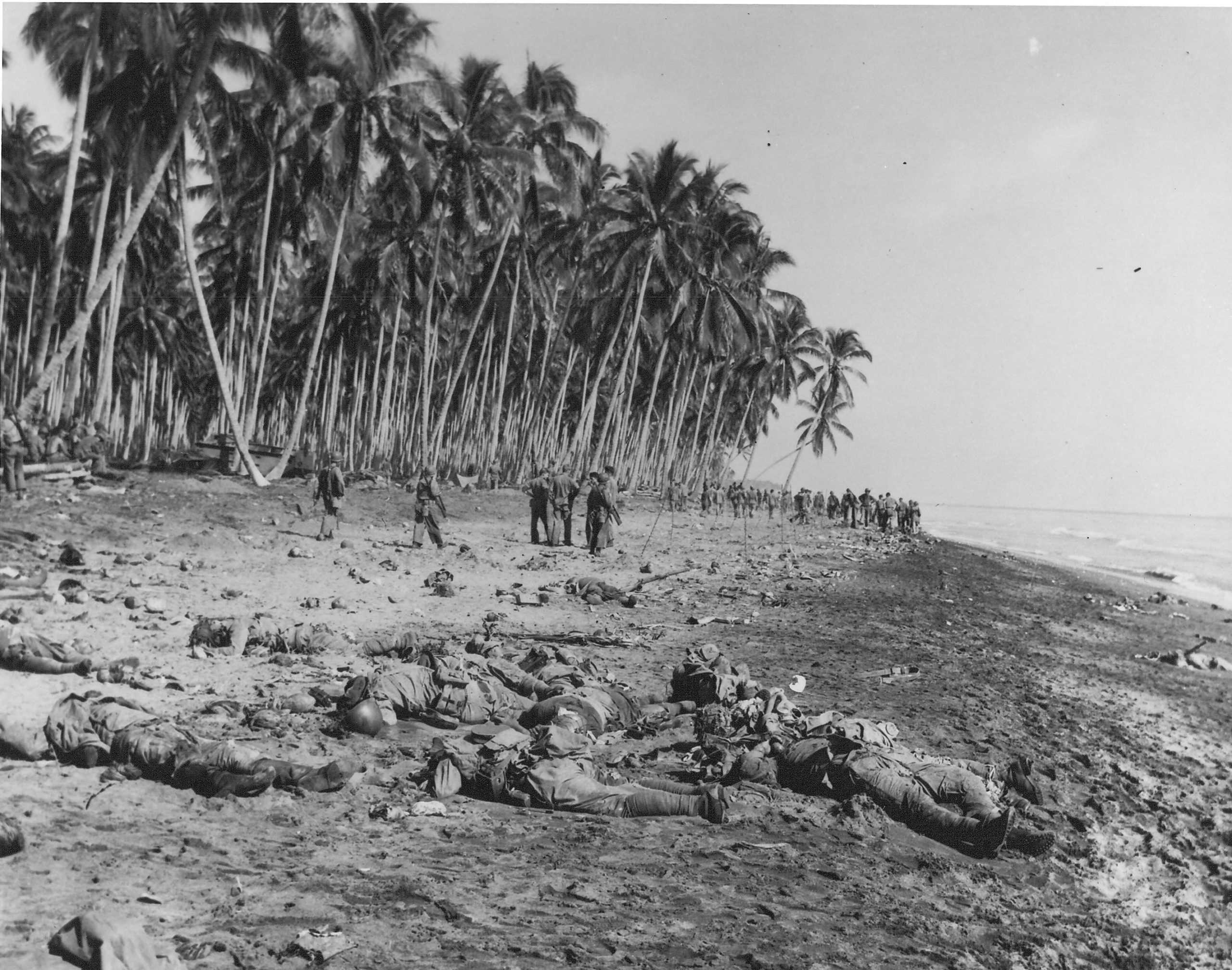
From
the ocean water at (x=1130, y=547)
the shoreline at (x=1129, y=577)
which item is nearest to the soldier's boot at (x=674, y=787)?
the shoreline at (x=1129, y=577)

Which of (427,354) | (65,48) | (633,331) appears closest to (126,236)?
(65,48)

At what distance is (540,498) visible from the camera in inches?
608

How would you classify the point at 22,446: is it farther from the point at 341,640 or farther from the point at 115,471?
the point at 341,640

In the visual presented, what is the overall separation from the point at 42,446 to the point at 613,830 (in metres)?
17.6

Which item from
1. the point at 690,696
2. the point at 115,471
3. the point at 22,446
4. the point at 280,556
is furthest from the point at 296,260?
the point at 690,696

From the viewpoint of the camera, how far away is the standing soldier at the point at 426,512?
43.7 feet

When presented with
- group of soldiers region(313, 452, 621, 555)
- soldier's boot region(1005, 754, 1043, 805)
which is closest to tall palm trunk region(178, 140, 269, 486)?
group of soldiers region(313, 452, 621, 555)

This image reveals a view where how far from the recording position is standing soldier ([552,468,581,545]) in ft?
52.0

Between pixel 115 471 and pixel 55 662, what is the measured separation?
14097 millimetres

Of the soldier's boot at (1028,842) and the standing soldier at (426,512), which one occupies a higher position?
the standing soldier at (426,512)

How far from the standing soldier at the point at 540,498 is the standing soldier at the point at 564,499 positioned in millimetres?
116

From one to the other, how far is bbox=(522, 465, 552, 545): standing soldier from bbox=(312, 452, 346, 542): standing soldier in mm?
3851

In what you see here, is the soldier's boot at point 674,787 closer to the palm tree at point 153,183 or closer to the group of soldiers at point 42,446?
the group of soldiers at point 42,446

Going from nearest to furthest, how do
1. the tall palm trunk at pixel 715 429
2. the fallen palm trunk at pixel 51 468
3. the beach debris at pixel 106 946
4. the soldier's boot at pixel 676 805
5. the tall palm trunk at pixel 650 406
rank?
1. the beach debris at pixel 106 946
2. the soldier's boot at pixel 676 805
3. the fallen palm trunk at pixel 51 468
4. the tall palm trunk at pixel 650 406
5. the tall palm trunk at pixel 715 429
